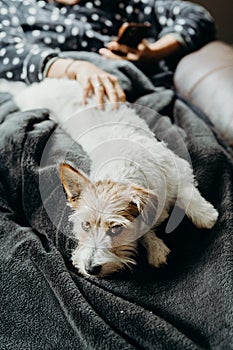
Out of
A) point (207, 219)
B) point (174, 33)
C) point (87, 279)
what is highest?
point (174, 33)

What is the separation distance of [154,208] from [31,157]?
371mm

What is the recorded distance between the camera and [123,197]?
958 millimetres

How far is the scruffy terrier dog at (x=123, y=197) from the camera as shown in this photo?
3.18 feet

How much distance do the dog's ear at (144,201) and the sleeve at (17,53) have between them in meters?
0.75

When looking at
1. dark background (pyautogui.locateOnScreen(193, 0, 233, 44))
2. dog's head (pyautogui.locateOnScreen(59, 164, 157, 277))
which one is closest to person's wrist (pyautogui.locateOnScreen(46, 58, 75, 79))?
dog's head (pyautogui.locateOnScreen(59, 164, 157, 277))

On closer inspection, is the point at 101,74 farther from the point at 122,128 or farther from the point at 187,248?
the point at 187,248

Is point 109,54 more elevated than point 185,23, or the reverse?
point 185,23

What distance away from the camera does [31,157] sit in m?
1.15

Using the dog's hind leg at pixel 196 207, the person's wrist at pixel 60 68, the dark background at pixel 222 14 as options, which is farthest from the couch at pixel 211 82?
the dark background at pixel 222 14

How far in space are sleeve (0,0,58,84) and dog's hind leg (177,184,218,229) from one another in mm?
724

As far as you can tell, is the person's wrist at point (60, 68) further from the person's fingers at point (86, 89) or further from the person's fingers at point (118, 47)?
the person's fingers at point (118, 47)

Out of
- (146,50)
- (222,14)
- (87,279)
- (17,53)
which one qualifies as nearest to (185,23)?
(146,50)

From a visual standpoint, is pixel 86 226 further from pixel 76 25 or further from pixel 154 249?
pixel 76 25

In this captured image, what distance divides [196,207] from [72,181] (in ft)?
1.03
